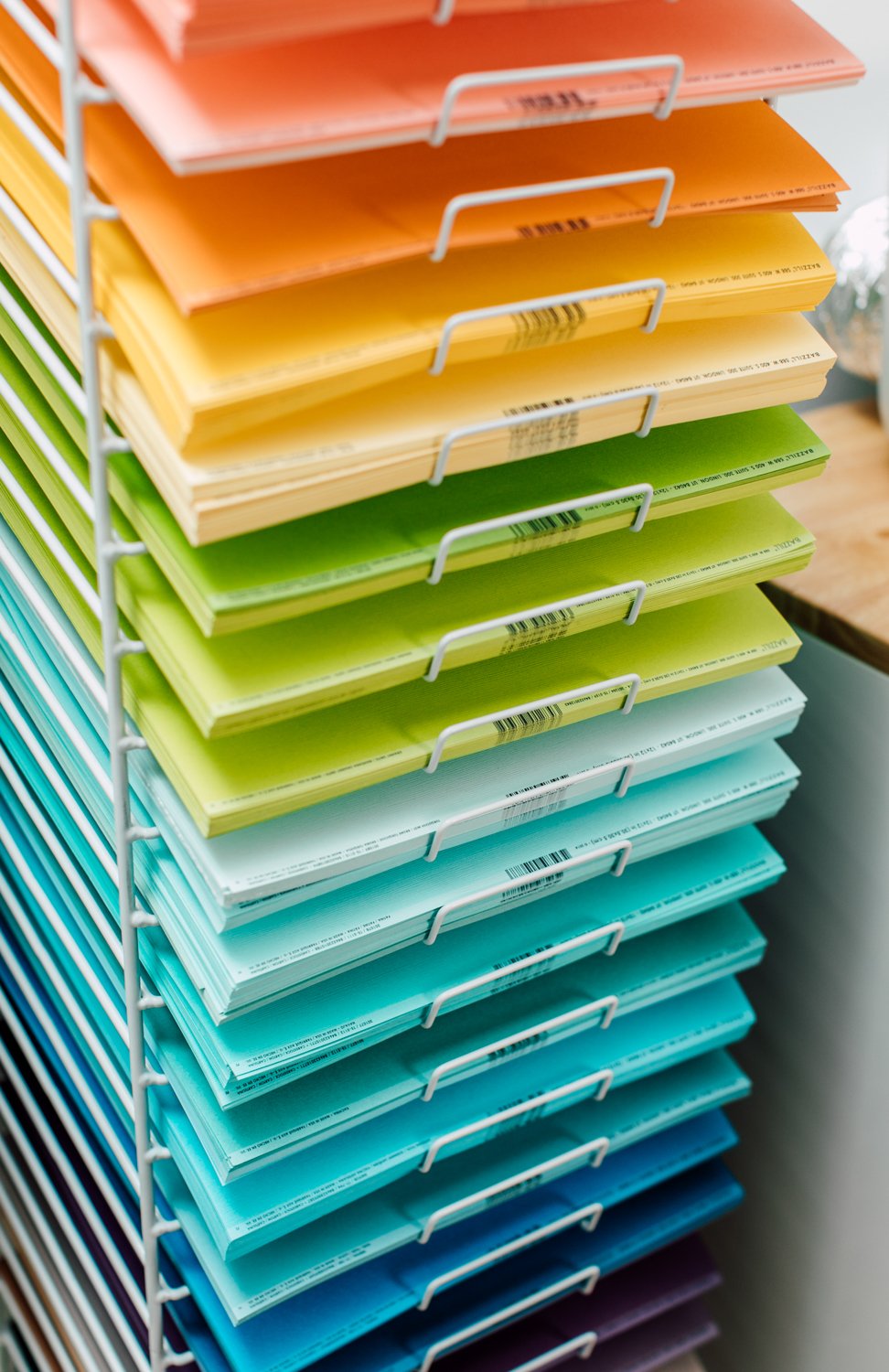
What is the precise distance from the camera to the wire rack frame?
0.35m

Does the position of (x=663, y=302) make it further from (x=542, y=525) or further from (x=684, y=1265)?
(x=684, y=1265)

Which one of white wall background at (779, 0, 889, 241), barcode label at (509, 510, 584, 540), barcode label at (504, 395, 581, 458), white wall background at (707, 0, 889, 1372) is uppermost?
white wall background at (779, 0, 889, 241)

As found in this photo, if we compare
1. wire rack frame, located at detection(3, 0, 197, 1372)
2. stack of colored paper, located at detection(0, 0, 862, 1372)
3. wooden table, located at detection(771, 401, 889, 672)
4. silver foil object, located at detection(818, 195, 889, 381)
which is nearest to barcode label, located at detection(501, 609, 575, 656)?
stack of colored paper, located at detection(0, 0, 862, 1372)

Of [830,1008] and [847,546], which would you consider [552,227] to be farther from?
[830,1008]

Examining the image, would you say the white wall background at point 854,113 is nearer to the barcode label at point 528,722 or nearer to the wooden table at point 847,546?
the wooden table at point 847,546

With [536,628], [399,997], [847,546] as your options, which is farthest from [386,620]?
[847,546]

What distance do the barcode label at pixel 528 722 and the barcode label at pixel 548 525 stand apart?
7 cm

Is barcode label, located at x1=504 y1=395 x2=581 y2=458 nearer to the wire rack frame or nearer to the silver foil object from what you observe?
the wire rack frame

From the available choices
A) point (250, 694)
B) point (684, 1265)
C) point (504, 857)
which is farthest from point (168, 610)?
point (684, 1265)

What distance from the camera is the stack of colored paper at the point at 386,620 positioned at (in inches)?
14.9

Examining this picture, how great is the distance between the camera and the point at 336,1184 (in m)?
0.53

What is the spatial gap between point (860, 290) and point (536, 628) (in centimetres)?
36

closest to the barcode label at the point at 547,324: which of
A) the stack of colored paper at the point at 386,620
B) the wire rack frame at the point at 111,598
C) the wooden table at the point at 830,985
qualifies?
the stack of colored paper at the point at 386,620

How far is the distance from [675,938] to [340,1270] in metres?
0.22
